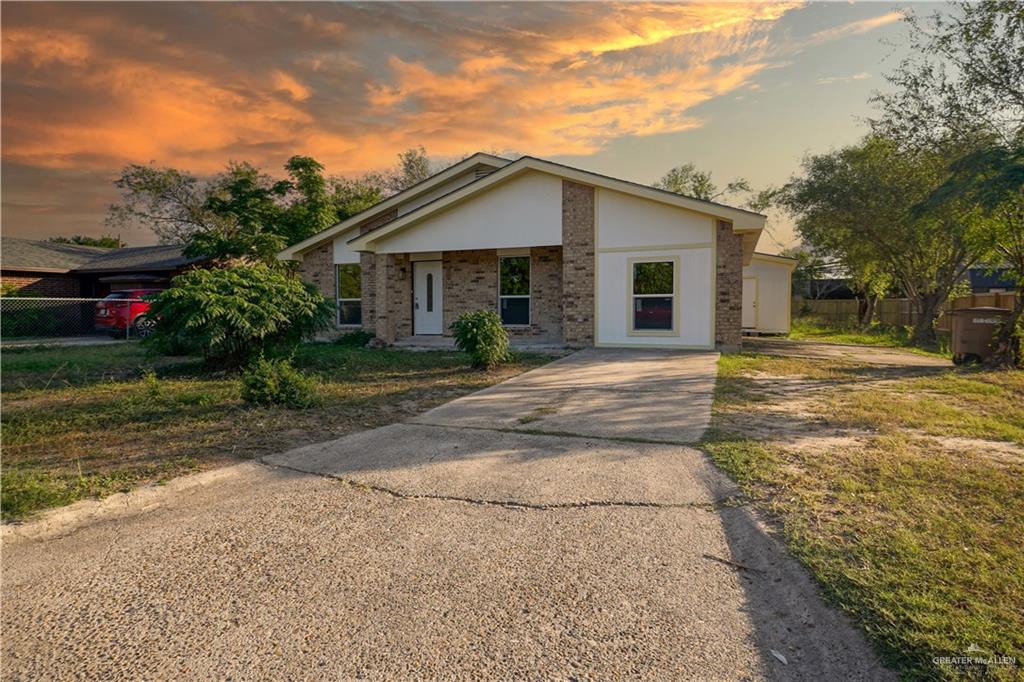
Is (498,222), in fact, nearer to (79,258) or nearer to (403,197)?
(403,197)

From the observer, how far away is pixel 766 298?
2244 centimetres

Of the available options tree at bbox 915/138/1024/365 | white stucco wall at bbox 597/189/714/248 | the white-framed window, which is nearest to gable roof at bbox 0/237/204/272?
white stucco wall at bbox 597/189/714/248

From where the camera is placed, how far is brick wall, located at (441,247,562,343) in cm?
1528

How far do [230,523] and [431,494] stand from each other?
4.47ft

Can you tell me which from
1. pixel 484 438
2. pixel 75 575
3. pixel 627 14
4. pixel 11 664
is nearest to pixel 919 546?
pixel 484 438

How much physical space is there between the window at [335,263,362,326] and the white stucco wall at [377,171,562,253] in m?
2.65

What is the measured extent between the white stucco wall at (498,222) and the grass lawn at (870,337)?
11927 millimetres

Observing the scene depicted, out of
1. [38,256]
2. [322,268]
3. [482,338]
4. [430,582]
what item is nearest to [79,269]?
[38,256]

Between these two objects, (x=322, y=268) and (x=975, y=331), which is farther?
(x=322, y=268)

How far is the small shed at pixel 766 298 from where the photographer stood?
22264 mm

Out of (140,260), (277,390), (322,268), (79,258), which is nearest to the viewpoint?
(277,390)

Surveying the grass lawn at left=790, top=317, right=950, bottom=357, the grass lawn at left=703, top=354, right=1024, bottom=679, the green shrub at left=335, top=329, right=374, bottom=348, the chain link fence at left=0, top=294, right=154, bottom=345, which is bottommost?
the grass lawn at left=703, top=354, right=1024, bottom=679

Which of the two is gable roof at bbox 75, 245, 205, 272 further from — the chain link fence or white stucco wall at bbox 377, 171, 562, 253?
white stucco wall at bbox 377, 171, 562, 253

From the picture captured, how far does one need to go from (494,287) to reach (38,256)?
2483 centimetres
